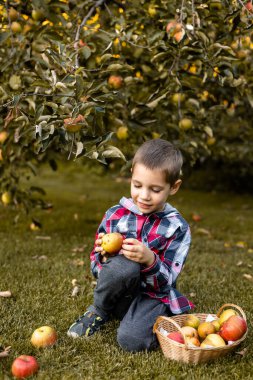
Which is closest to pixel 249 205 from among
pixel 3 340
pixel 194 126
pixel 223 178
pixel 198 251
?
pixel 223 178

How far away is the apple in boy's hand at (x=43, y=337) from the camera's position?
8.73ft

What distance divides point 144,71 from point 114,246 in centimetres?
228

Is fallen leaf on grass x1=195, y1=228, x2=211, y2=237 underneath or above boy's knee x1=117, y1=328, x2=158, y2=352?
underneath

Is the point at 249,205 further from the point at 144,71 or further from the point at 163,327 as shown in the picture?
the point at 163,327

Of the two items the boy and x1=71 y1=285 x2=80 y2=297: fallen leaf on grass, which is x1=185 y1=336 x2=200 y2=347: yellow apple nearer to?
the boy

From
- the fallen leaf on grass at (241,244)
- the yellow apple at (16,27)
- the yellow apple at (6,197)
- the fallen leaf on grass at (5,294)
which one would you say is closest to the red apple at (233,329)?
the fallen leaf on grass at (5,294)

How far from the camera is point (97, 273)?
10.2ft

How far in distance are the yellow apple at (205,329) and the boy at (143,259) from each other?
0.77 feet

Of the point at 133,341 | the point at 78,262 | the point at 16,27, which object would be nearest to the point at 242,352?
the point at 133,341

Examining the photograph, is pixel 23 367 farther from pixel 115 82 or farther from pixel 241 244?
pixel 241 244

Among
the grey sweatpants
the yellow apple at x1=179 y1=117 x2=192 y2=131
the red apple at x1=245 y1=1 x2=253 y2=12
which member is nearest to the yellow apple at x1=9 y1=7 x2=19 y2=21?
the yellow apple at x1=179 y1=117 x2=192 y2=131

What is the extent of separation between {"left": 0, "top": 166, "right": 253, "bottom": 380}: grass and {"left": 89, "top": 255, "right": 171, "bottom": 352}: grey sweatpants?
0.08 meters

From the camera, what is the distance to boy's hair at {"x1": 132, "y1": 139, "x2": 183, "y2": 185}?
111 inches

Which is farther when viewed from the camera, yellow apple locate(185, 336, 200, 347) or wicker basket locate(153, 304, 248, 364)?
yellow apple locate(185, 336, 200, 347)
